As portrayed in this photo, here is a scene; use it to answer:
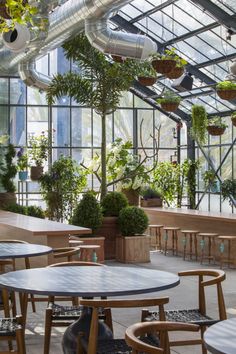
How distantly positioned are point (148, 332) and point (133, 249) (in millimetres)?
7620

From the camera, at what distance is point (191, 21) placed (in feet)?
45.5

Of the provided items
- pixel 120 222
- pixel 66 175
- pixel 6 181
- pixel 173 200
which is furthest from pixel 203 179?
pixel 120 222

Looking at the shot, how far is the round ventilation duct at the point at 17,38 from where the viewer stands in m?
9.13

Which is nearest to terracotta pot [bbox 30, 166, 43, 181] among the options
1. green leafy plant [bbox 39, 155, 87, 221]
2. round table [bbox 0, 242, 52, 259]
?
green leafy plant [bbox 39, 155, 87, 221]

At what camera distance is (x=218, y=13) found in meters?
12.4

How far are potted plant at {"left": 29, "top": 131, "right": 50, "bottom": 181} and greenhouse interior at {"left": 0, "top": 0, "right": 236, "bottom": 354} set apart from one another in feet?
0.10

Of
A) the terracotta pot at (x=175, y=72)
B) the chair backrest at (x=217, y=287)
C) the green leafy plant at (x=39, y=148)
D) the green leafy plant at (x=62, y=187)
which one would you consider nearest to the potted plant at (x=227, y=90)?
the terracotta pot at (x=175, y=72)

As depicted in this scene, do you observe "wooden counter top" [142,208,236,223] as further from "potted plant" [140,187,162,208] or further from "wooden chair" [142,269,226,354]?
"wooden chair" [142,269,226,354]

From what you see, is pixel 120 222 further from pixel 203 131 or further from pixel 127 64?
pixel 203 131

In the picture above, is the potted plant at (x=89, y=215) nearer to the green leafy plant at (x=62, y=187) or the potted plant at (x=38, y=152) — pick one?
the green leafy plant at (x=62, y=187)

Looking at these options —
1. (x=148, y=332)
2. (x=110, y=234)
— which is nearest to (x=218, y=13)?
(x=110, y=234)

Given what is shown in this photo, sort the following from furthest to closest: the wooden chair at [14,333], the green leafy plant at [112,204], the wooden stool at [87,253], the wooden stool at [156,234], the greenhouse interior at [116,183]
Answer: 1. the wooden stool at [156,234]
2. the green leafy plant at [112,204]
3. the wooden stool at [87,253]
4. the greenhouse interior at [116,183]
5. the wooden chair at [14,333]

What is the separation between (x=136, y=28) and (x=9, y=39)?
6915mm

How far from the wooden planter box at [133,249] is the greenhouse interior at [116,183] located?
0.02 m
